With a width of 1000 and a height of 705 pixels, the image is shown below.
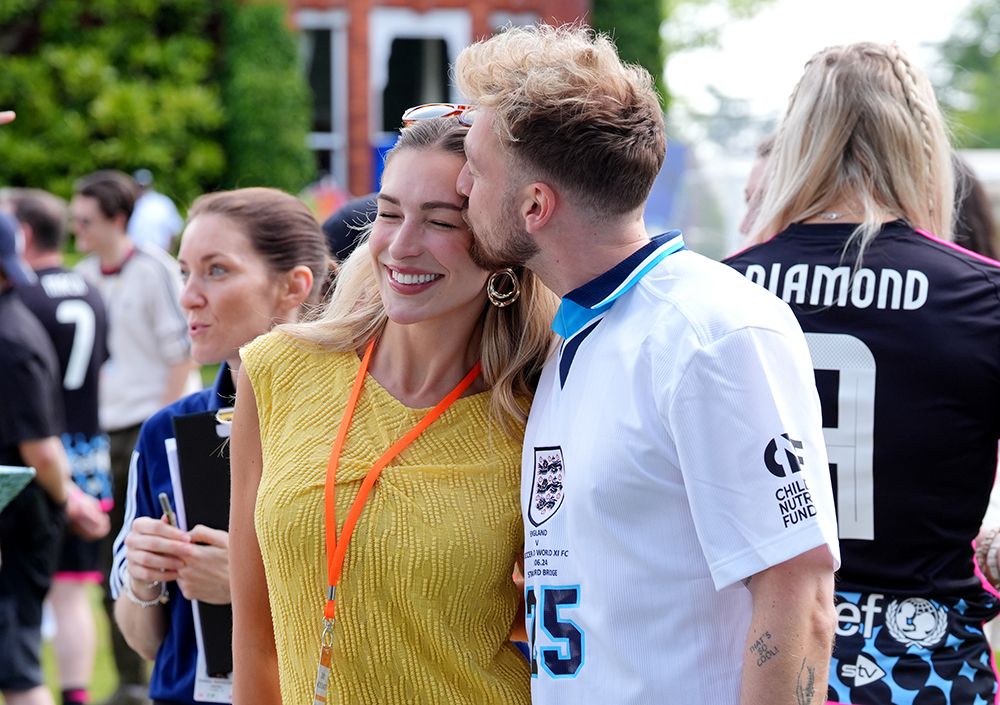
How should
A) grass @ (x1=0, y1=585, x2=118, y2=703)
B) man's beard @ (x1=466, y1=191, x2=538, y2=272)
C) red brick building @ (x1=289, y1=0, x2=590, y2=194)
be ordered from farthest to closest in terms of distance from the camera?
1. red brick building @ (x1=289, y1=0, x2=590, y2=194)
2. grass @ (x1=0, y1=585, x2=118, y2=703)
3. man's beard @ (x1=466, y1=191, x2=538, y2=272)

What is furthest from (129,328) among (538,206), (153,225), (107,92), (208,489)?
(107,92)

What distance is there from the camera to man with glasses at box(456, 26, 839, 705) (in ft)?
5.71

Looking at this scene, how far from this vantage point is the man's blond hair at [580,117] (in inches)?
73.3

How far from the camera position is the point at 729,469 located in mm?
1738

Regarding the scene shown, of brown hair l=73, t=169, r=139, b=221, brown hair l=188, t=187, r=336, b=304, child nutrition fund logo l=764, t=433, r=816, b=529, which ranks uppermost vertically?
brown hair l=188, t=187, r=336, b=304

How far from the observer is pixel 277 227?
2.99 meters

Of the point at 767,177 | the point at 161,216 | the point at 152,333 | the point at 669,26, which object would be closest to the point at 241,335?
the point at 767,177

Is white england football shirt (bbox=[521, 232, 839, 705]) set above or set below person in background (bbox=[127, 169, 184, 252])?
above

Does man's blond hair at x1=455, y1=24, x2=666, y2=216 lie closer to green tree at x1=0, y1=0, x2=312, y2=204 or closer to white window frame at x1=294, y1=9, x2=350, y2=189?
green tree at x1=0, y1=0, x2=312, y2=204

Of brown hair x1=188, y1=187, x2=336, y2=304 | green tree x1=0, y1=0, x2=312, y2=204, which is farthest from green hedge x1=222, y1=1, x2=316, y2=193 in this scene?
brown hair x1=188, y1=187, x2=336, y2=304

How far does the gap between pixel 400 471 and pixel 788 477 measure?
71 centimetres

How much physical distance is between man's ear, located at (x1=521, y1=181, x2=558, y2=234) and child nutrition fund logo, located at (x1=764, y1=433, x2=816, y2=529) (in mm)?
481

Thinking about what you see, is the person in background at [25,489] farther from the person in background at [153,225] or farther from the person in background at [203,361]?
the person in background at [153,225]

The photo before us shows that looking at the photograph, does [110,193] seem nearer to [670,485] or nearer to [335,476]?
[335,476]
